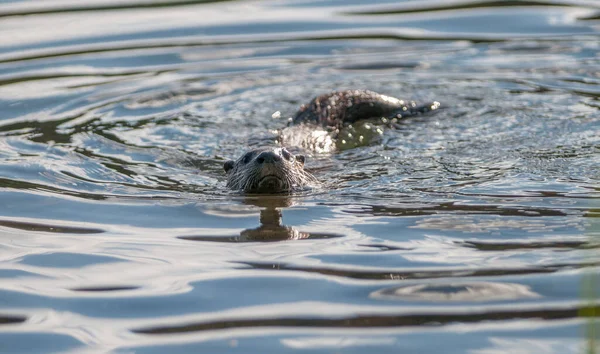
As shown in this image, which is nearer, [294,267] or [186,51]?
[294,267]

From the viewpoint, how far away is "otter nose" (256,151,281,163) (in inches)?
280

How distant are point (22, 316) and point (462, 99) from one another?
6201 millimetres

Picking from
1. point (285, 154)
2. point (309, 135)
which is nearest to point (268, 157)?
point (285, 154)

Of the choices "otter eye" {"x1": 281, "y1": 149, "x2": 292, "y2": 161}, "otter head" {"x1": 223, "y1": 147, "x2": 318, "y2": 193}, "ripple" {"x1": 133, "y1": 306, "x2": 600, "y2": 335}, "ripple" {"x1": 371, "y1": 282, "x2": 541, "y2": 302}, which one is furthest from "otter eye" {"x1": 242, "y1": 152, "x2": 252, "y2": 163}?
"ripple" {"x1": 133, "y1": 306, "x2": 600, "y2": 335}

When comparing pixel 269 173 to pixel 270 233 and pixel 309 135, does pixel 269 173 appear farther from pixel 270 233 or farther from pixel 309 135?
pixel 309 135

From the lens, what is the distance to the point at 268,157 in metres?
7.13

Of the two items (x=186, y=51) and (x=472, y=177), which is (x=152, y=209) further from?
(x=186, y=51)

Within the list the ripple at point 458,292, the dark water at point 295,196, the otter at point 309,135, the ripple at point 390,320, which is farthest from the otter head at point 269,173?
the ripple at point 390,320

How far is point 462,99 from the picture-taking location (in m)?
10.1

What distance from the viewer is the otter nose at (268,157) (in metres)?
7.12

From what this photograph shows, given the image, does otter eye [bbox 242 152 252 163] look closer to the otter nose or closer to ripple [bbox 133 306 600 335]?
the otter nose

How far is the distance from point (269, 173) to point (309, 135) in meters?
2.03

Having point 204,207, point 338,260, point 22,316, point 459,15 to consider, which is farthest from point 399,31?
point 22,316

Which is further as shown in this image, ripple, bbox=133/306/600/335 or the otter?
the otter
